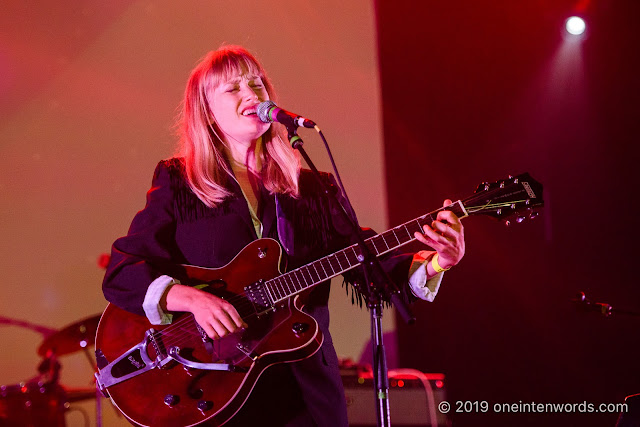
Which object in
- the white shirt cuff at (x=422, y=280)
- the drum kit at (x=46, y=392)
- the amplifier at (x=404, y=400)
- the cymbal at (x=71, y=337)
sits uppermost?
the white shirt cuff at (x=422, y=280)

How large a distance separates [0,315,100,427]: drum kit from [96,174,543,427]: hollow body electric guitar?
1573 mm

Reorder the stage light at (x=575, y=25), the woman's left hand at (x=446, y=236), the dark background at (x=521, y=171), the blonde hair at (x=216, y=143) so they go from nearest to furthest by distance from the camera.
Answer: the woman's left hand at (x=446, y=236), the blonde hair at (x=216, y=143), the dark background at (x=521, y=171), the stage light at (x=575, y=25)

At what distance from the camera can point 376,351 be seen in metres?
1.97

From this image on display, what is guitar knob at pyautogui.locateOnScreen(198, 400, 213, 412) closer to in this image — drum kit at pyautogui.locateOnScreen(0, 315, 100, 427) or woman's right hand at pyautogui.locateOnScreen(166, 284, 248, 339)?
woman's right hand at pyautogui.locateOnScreen(166, 284, 248, 339)

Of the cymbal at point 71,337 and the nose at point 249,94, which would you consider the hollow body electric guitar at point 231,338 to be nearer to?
the nose at point 249,94

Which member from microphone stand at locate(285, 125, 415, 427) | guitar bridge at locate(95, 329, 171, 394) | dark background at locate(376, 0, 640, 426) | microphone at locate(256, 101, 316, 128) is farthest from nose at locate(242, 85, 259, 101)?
dark background at locate(376, 0, 640, 426)

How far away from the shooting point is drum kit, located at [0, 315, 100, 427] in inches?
150

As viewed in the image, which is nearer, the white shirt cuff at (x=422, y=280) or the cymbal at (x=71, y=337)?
the white shirt cuff at (x=422, y=280)

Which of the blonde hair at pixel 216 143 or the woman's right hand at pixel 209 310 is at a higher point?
the blonde hair at pixel 216 143

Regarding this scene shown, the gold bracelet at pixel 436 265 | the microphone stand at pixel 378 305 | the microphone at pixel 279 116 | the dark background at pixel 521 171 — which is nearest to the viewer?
the microphone stand at pixel 378 305

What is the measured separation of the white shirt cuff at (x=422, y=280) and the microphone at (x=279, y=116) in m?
0.68

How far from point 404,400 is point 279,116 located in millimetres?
2200

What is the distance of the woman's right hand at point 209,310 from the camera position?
2.15 metres

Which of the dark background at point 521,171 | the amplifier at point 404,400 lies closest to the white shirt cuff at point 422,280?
the amplifier at point 404,400
